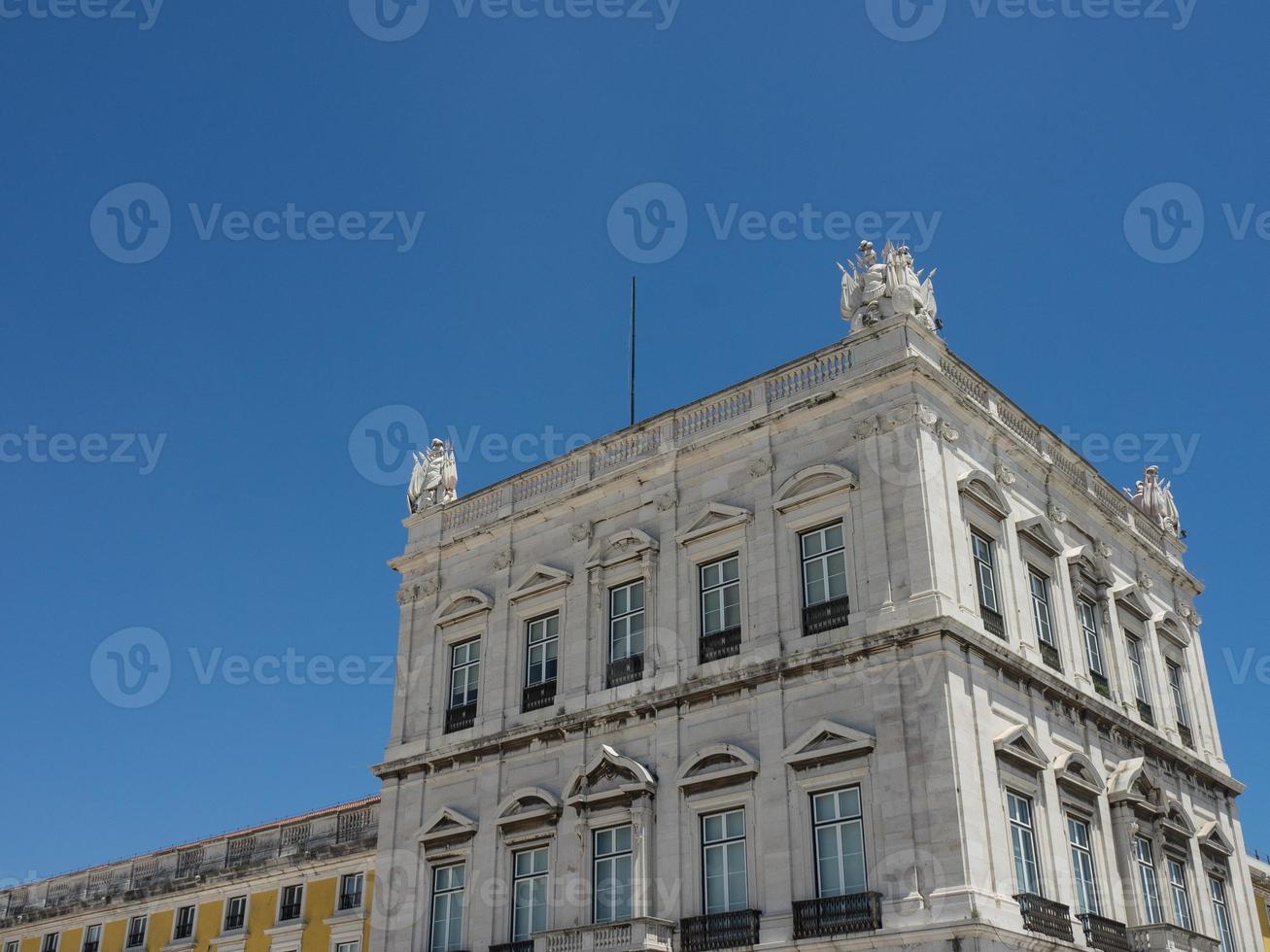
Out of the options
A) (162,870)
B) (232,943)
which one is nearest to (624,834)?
(232,943)

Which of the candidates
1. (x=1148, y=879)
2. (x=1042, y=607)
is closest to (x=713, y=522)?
(x=1042, y=607)

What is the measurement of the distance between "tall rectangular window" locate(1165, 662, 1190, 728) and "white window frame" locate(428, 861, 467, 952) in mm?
15947

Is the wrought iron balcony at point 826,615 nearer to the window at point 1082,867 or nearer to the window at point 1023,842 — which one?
the window at point 1023,842

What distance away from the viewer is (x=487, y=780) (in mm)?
27969

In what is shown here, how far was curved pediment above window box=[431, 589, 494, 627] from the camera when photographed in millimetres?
30016

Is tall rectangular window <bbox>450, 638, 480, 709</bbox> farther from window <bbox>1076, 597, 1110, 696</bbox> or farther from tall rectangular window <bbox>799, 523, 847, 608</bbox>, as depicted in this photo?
window <bbox>1076, 597, 1110, 696</bbox>

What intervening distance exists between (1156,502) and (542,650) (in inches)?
617

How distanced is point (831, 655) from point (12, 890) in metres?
38.5

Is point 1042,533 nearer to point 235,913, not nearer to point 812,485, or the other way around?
point 812,485

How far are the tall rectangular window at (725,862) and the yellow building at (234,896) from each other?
51.5 feet

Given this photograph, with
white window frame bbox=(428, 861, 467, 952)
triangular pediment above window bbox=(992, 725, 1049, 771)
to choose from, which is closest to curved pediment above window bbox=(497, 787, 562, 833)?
white window frame bbox=(428, 861, 467, 952)

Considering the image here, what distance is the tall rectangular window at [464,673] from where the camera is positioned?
97.4 feet

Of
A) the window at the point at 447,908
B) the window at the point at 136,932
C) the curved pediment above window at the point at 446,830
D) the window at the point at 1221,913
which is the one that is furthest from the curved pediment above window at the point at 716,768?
the window at the point at 136,932

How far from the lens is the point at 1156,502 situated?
33562 mm
